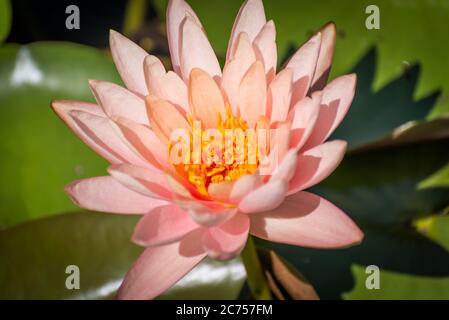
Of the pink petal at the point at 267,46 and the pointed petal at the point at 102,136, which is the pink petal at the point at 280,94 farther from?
the pointed petal at the point at 102,136

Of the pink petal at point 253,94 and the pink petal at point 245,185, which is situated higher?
the pink petal at point 253,94

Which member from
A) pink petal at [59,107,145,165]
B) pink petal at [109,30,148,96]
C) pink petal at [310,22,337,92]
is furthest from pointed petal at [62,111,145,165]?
pink petal at [310,22,337,92]

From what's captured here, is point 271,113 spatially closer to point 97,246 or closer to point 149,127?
point 149,127

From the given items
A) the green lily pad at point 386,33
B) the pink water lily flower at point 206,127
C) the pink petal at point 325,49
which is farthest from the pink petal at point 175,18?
the green lily pad at point 386,33

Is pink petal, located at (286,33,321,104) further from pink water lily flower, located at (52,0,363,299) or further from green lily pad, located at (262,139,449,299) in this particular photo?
green lily pad, located at (262,139,449,299)

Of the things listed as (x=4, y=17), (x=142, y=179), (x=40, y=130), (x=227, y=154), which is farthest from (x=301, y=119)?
(x=4, y=17)

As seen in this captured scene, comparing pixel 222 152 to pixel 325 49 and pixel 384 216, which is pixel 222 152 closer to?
pixel 325 49
